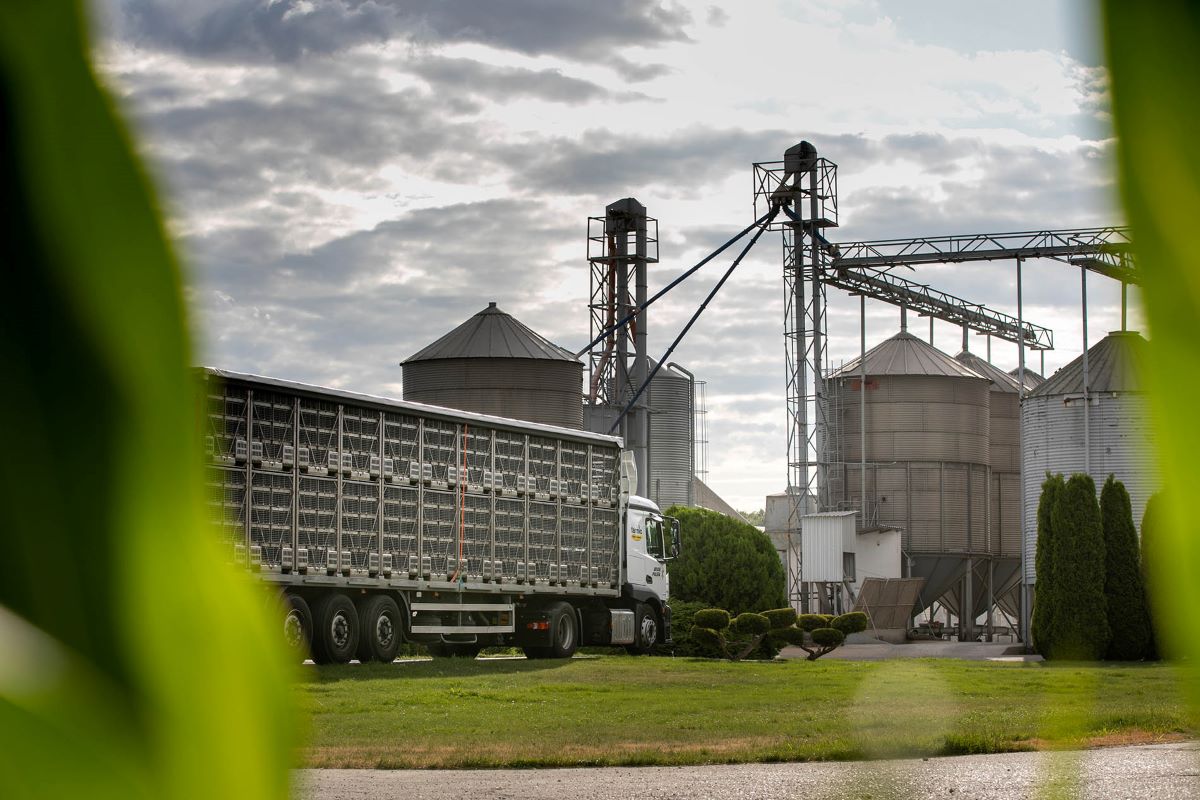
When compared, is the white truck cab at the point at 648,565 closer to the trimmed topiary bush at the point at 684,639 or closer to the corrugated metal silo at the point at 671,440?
the trimmed topiary bush at the point at 684,639

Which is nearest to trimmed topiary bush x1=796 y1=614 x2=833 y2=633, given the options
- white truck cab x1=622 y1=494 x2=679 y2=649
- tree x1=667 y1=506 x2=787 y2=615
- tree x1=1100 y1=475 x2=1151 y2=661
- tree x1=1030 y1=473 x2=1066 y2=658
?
white truck cab x1=622 y1=494 x2=679 y2=649

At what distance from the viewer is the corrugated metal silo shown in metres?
61.0

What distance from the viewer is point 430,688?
18.3m

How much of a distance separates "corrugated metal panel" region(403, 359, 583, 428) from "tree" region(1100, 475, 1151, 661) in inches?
850

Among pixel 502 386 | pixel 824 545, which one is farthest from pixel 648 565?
pixel 824 545

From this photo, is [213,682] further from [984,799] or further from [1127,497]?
[1127,497]

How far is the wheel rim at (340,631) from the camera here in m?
22.6

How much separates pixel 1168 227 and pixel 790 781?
10.5m

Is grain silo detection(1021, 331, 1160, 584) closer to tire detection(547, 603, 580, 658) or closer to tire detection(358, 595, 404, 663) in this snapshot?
tire detection(547, 603, 580, 658)

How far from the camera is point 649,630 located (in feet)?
101

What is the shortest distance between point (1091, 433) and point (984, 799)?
36.6 meters

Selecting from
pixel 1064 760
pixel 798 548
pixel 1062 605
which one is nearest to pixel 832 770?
pixel 1064 760

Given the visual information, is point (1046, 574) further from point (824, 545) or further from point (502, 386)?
point (502, 386)

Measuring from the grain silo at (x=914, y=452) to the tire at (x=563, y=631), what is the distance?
26.2 m
